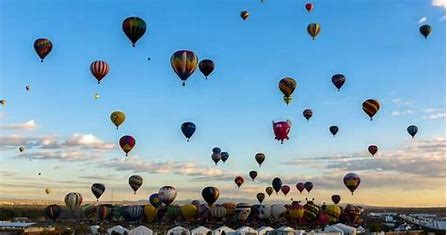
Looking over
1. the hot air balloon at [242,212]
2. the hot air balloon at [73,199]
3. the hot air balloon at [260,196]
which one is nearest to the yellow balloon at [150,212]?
the hot air balloon at [73,199]

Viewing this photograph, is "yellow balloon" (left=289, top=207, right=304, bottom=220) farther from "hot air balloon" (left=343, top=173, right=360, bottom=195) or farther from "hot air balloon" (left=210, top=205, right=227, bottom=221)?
"hot air balloon" (left=343, top=173, right=360, bottom=195)

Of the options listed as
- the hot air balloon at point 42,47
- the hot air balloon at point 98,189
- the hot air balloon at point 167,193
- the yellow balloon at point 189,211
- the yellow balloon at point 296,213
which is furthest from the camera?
the yellow balloon at point 189,211

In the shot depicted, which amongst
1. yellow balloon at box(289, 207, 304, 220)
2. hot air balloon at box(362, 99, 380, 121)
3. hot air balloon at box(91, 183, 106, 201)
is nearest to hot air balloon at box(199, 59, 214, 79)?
hot air balloon at box(362, 99, 380, 121)

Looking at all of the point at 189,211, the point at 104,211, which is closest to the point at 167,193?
the point at 104,211

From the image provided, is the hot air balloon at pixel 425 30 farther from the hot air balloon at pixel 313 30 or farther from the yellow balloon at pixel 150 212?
the yellow balloon at pixel 150 212

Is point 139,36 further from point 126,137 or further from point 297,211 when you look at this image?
point 297,211
